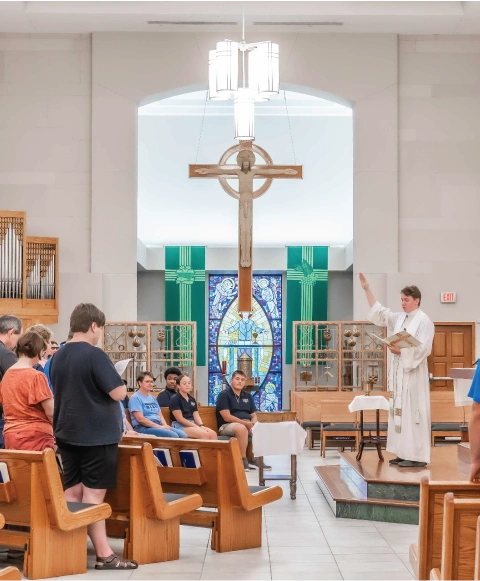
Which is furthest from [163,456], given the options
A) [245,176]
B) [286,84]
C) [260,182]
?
[260,182]

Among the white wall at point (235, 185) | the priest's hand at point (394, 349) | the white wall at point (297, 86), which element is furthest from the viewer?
the white wall at point (235, 185)

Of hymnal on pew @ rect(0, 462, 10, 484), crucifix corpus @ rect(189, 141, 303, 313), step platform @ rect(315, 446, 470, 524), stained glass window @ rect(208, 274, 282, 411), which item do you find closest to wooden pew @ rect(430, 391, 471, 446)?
crucifix corpus @ rect(189, 141, 303, 313)

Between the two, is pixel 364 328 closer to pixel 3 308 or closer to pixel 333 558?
pixel 3 308

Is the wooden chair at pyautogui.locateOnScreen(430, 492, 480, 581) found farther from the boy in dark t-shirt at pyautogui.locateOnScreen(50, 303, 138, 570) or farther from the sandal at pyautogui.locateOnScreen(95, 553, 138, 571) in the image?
the sandal at pyautogui.locateOnScreen(95, 553, 138, 571)

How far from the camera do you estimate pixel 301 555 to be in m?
5.90

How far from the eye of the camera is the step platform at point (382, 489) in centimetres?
704

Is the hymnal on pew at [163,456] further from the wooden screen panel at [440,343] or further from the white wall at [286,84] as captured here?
the wooden screen panel at [440,343]

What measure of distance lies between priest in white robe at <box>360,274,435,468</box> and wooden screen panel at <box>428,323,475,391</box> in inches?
199

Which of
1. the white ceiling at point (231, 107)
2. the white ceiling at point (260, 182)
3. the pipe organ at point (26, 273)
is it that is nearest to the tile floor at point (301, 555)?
the pipe organ at point (26, 273)

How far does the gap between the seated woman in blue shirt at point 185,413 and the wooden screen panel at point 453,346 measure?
14.8 ft

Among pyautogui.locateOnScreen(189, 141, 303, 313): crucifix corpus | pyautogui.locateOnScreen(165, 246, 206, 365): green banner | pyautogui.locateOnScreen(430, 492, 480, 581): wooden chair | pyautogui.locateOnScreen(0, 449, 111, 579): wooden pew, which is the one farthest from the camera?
pyautogui.locateOnScreen(165, 246, 206, 365): green banner

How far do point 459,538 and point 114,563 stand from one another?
8.34ft

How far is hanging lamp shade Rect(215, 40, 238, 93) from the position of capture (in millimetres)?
9734

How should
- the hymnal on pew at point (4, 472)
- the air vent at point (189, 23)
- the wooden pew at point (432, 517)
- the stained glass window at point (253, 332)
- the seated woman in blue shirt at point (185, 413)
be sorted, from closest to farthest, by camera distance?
the wooden pew at point (432, 517) < the hymnal on pew at point (4, 472) < the seated woman in blue shirt at point (185, 413) < the air vent at point (189, 23) < the stained glass window at point (253, 332)
